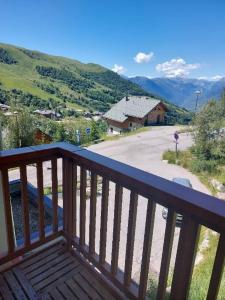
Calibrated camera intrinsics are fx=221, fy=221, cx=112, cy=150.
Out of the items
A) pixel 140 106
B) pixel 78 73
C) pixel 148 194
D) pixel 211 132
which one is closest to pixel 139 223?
pixel 148 194

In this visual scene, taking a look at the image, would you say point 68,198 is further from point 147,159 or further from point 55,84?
point 55,84

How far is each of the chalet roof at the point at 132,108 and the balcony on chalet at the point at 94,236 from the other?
22.3 meters

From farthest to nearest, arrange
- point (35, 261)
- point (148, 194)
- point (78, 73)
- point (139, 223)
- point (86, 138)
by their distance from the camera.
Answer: point (78, 73) → point (86, 138) → point (139, 223) → point (35, 261) → point (148, 194)

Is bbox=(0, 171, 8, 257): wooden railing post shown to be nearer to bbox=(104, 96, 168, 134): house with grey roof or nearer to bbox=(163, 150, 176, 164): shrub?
bbox=(163, 150, 176, 164): shrub

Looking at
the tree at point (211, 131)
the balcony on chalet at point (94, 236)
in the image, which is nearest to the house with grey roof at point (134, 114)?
the tree at point (211, 131)

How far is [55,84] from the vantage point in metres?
66.5

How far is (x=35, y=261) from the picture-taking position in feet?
5.99

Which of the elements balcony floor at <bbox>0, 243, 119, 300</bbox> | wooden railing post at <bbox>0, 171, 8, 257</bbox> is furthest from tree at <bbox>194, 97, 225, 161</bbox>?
wooden railing post at <bbox>0, 171, 8, 257</bbox>

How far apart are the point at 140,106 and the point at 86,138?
358 inches

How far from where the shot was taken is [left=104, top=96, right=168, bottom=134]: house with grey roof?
2392cm

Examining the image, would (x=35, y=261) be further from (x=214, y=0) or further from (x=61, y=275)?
(x=214, y=0)

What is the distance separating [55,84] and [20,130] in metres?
60.2

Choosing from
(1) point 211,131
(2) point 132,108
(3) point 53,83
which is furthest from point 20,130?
(3) point 53,83

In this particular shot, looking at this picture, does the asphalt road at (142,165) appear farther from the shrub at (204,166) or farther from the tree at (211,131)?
the tree at (211,131)
